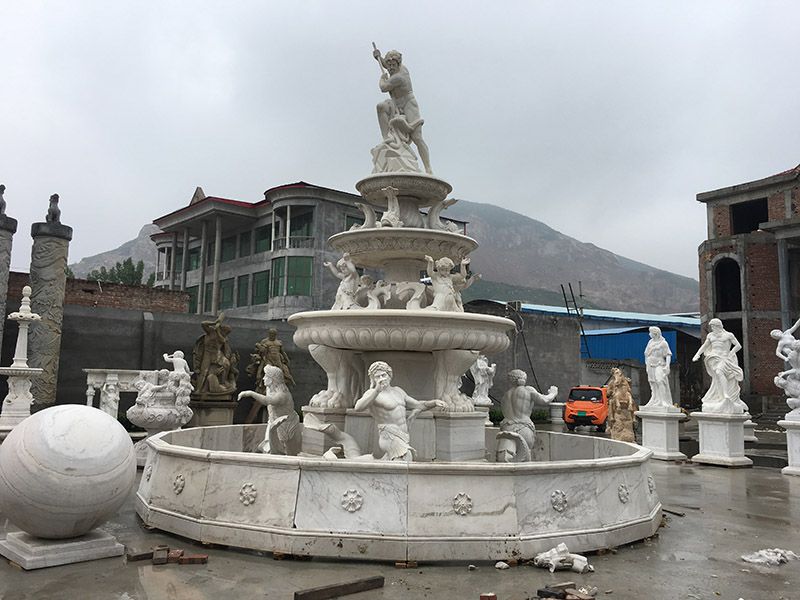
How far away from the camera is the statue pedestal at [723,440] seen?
1330cm

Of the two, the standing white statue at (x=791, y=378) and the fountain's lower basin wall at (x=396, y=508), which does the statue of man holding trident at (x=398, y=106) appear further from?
the standing white statue at (x=791, y=378)

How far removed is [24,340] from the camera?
14.2 meters

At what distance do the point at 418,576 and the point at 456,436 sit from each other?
9.19 ft

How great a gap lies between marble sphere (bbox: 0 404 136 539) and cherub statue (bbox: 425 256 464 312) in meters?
4.06

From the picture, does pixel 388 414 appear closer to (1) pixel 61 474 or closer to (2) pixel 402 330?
(2) pixel 402 330

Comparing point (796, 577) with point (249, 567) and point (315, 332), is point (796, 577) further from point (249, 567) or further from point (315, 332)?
point (315, 332)

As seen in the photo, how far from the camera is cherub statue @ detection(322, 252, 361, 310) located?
8547 mm

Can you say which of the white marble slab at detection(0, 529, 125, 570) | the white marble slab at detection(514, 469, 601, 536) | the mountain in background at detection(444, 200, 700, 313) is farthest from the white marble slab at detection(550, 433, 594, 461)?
the mountain in background at detection(444, 200, 700, 313)

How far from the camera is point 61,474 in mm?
5168

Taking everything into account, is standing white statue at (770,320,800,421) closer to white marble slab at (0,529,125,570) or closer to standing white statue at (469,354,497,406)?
standing white statue at (469,354,497,406)

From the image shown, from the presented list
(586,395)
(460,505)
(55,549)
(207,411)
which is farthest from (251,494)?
(586,395)

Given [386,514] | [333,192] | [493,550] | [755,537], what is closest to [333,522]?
[386,514]

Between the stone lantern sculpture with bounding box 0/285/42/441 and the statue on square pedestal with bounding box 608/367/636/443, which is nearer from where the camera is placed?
the stone lantern sculpture with bounding box 0/285/42/441

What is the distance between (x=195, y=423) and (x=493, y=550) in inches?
521
